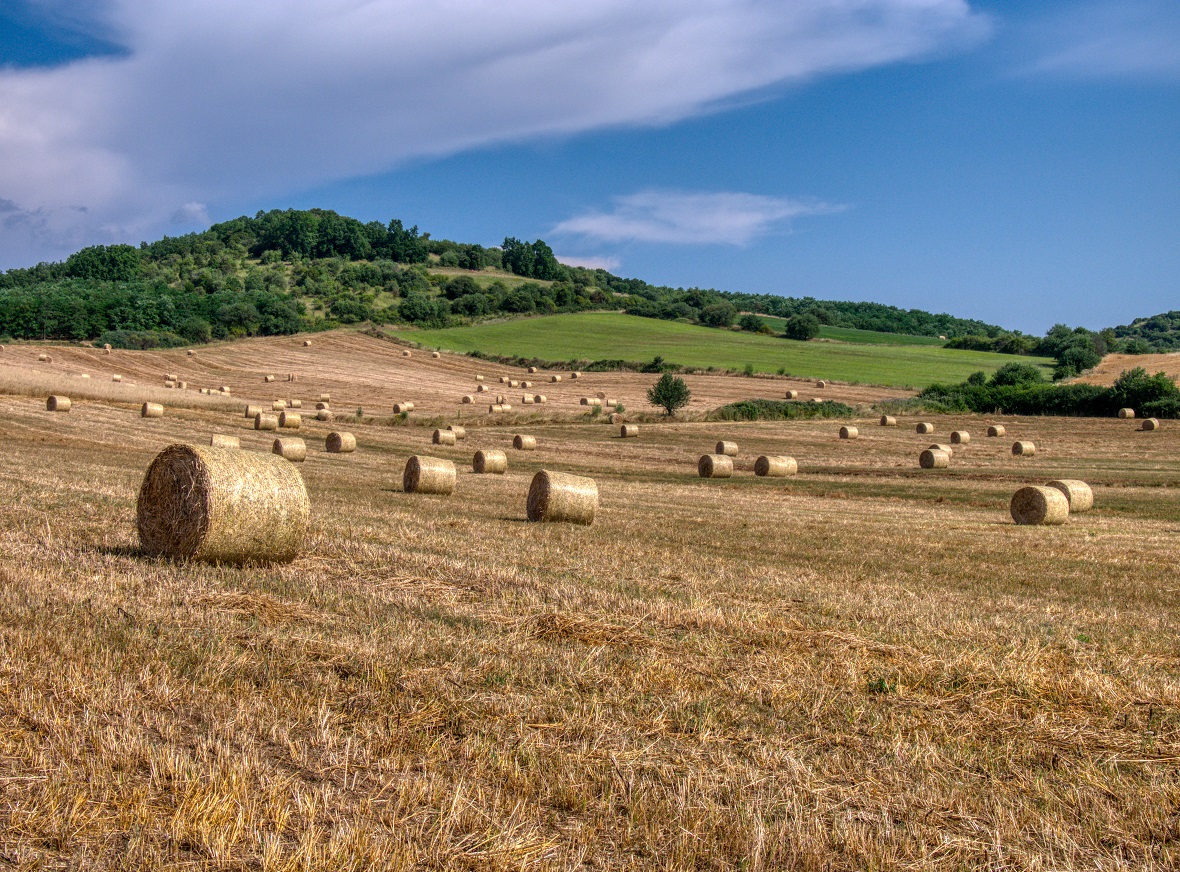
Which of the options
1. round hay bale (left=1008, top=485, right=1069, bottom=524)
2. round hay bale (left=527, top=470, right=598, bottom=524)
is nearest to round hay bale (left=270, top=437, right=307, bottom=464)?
round hay bale (left=527, top=470, right=598, bottom=524)

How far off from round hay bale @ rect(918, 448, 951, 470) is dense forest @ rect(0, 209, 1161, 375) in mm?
41559

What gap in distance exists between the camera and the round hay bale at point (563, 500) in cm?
1733

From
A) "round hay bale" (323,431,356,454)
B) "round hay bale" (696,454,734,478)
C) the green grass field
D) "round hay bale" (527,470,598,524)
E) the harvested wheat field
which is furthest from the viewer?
the green grass field

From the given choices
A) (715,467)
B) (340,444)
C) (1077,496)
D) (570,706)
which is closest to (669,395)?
(715,467)

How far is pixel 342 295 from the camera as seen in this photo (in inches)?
4151

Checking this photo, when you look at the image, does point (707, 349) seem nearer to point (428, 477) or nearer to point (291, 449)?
point (291, 449)

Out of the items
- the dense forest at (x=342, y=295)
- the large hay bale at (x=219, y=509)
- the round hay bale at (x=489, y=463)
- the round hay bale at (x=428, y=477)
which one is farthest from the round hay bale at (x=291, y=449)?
the dense forest at (x=342, y=295)

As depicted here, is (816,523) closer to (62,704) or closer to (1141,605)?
(1141,605)

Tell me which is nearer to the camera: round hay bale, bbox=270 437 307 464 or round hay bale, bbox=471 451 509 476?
round hay bale, bbox=270 437 307 464

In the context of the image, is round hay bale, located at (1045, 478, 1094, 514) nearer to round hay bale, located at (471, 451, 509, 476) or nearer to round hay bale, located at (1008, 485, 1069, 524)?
round hay bale, located at (1008, 485, 1069, 524)

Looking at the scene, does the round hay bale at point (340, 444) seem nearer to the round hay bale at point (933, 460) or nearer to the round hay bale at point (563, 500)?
the round hay bale at point (563, 500)

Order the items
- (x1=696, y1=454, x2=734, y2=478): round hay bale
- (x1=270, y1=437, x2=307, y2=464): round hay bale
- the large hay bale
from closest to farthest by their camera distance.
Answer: the large hay bale → (x1=270, y1=437, x2=307, y2=464): round hay bale → (x1=696, y1=454, x2=734, y2=478): round hay bale

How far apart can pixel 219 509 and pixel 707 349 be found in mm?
77186

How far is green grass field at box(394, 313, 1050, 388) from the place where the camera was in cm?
7644
